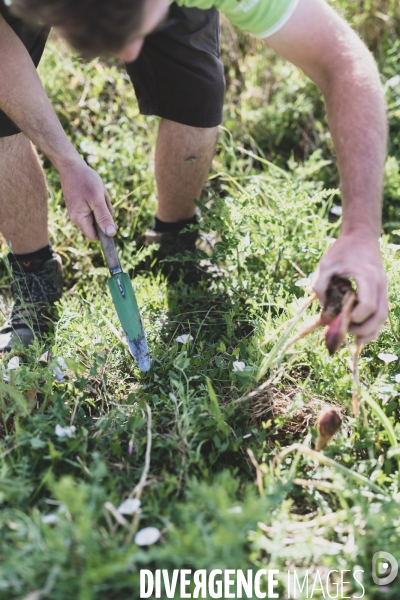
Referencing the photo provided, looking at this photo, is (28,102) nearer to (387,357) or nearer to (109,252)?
(109,252)

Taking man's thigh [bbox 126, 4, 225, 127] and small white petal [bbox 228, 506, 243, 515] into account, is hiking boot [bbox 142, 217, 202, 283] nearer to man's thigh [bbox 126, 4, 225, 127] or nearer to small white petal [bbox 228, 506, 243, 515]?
man's thigh [bbox 126, 4, 225, 127]

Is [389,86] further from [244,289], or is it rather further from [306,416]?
[306,416]

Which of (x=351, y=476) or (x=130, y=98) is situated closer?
(x=351, y=476)

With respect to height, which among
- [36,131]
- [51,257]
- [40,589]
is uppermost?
[36,131]

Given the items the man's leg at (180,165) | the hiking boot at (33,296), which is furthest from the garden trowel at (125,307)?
the man's leg at (180,165)

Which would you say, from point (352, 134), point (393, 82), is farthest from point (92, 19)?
point (393, 82)

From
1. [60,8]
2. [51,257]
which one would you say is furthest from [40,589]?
[51,257]

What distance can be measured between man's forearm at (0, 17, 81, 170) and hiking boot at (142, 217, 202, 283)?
0.69 m

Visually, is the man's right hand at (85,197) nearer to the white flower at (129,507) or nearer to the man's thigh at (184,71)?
the man's thigh at (184,71)

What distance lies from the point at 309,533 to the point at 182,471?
1.14 feet

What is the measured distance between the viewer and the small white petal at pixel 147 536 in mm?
1220

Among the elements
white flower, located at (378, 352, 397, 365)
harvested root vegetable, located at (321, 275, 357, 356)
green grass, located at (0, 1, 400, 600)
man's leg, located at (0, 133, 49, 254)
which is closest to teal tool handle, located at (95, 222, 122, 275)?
green grass, located at (0, 1, 400, 600)

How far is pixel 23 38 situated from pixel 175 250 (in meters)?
1.03

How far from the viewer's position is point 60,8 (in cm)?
138
